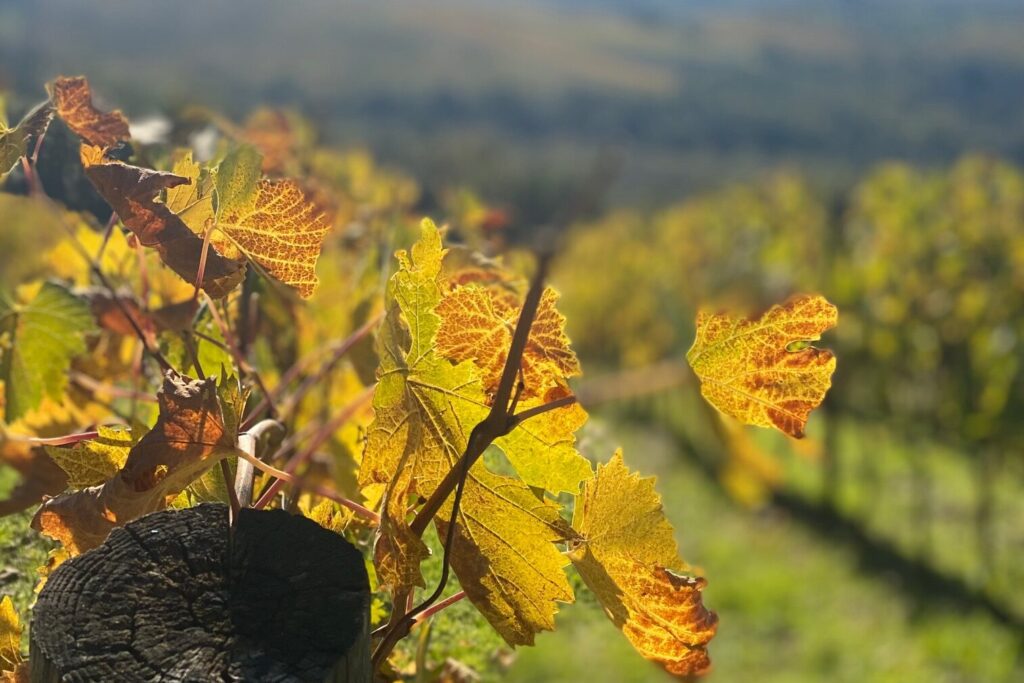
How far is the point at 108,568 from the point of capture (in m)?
0.70

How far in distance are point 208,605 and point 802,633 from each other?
598 centimetres

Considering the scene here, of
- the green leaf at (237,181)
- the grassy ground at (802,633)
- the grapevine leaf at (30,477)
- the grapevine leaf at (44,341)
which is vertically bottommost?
the grassy ground at (802,633)

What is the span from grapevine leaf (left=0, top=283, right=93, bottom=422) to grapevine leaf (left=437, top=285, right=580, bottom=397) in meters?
0.61

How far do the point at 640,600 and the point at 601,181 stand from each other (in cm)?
43

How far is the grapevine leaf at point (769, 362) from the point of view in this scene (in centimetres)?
76

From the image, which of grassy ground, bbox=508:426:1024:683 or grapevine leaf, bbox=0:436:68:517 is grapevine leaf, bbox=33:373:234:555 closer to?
grapevine leaf, bbox=0:436:68:517

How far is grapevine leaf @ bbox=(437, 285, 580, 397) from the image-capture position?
0.77 m

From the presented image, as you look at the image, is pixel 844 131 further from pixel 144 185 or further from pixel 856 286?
pixel 144 185

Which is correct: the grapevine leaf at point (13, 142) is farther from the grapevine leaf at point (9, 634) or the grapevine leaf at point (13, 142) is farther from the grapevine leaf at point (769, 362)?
the grapevine leaf at point (769, 362)

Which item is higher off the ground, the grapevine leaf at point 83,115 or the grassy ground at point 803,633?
the grapevine leaf at point 83,115

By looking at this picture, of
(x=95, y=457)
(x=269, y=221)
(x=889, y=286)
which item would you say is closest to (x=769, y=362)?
(x=269, y=221)

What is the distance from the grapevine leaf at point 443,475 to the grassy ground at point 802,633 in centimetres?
384

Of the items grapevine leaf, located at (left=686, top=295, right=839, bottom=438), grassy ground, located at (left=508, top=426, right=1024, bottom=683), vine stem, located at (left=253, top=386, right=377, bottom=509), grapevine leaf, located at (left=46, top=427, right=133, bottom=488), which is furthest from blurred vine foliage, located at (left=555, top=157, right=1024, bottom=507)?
grapevine leaf, located at (left=46, top=427, right=133, bottom=488)

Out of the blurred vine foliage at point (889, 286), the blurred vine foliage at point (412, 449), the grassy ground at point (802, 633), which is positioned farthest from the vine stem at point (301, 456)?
the blurred vine foliage at point (889, 286)
